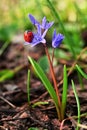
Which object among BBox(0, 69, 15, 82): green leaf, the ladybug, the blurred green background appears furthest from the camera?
the blurred green background

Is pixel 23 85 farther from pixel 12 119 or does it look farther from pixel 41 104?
pixel 12 119

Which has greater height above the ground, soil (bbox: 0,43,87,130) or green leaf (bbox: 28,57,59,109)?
green leaf (bbox: 28,57,59,109)

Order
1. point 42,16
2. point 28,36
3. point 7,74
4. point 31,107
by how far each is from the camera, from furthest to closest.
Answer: point 42,16 < point 7,74 < point 31,107 < point 28,36

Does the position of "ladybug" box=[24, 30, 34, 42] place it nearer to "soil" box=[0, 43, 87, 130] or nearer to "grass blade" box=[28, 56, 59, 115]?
"grass blade" box=[28, 56, 59, 115]

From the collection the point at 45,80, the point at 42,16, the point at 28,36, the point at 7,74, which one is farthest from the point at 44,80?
the point at 42,16

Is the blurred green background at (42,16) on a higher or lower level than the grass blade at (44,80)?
lower

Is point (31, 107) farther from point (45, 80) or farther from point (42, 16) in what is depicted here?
point (42, 16)

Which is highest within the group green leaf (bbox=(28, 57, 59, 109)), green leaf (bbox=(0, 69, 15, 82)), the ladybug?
the ladybug

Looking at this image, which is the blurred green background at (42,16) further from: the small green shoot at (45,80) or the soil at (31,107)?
the small green shoot at (45,80)

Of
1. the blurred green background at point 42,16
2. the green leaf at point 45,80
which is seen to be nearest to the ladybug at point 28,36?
the green leaf at point 45,80

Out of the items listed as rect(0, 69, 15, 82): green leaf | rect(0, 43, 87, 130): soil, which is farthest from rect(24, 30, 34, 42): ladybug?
rect(0, 69, 15, 82): green leaf

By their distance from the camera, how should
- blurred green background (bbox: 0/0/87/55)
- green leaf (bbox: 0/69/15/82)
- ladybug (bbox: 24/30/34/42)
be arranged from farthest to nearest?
1. blurred green background (bbox: 0/0/87/55)
2. green leaf (bbox: 0/69/15/82)
3. ladybug (bbox: 24/30/34/42)
